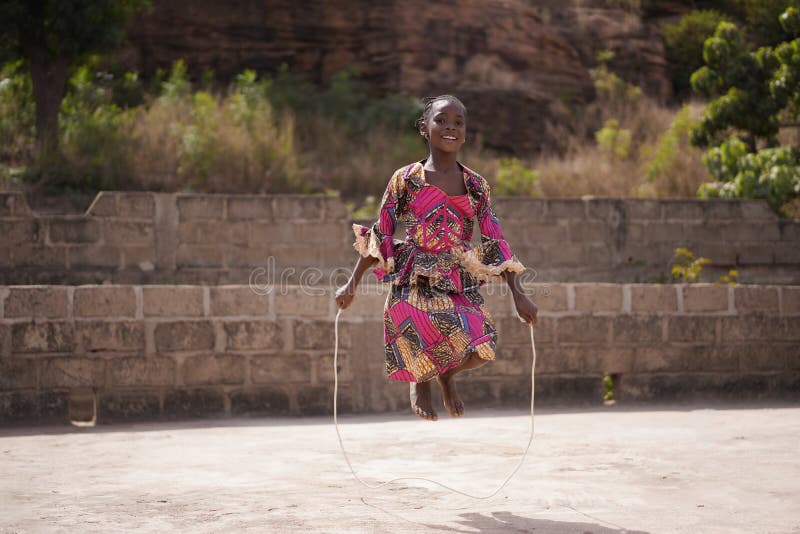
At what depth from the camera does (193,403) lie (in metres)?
7.76

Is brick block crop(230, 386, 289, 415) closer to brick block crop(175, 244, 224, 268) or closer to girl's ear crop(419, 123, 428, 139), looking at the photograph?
girl's ear crop(419, 123, 428, 139)

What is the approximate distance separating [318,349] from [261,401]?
64 cm

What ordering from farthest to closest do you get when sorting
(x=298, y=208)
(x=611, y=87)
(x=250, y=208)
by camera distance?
(x=611, y=87)
(x=298, y=208)
(x=250, y=208)

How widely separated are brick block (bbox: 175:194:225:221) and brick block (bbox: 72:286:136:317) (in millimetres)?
5246

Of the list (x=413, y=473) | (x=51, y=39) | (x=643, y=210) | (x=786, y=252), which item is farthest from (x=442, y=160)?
(x=51, y=39)

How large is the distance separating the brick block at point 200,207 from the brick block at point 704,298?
21.9 feet

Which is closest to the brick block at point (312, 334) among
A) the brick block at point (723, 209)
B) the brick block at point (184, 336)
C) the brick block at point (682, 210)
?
the brick block at point (184, 336)

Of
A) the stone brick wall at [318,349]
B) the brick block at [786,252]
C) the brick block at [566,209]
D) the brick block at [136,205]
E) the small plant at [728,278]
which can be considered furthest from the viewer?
the brick block at [786,252]

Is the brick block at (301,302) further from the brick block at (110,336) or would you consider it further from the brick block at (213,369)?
the brick block at (110,336)

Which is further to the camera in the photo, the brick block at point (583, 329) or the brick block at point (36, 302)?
the brick block at point (583, 329)

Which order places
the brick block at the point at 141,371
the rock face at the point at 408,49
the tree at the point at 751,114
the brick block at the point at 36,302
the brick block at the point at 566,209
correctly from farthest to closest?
the rock face at the point at 408,49 → the tree at the point at 751,114 → the brick block at the point at 566,209 → the brick block at the point at 141,371 → the brick block at the point at 36,302

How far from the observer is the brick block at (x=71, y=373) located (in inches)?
295

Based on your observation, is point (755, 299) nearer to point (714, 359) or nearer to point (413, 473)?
point (714, 359)

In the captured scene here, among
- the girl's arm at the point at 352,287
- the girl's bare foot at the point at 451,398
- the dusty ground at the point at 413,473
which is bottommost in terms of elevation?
the dusty ground at the point at 413,473
